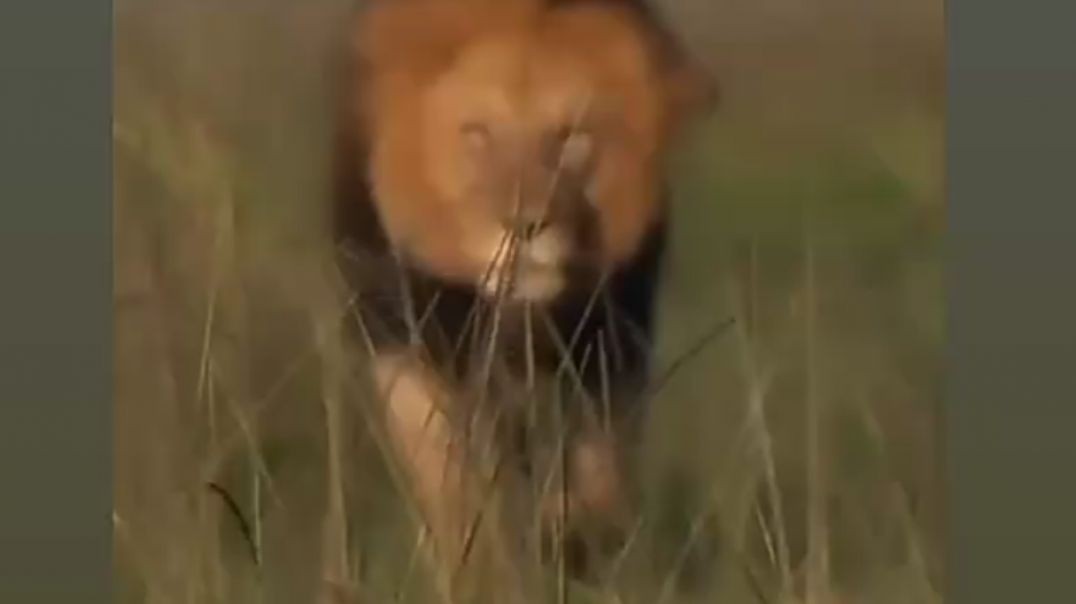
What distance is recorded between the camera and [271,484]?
112 cm

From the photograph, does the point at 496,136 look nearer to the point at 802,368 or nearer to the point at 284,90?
the point at 284,90

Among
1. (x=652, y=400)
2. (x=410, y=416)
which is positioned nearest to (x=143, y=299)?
(x=410, y=416)

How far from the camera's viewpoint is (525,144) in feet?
3.71

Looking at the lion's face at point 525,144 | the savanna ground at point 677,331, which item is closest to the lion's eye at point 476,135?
the lion's face at point 525,144

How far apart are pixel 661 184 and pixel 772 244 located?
0.10m

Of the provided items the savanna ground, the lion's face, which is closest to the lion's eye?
the lion's face

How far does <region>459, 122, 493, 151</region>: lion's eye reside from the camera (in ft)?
3.72

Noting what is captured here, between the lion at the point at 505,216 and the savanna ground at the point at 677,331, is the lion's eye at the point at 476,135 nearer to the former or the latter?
the lion at the point at 505,216

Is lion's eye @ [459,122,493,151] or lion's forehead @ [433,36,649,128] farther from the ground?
lion's forehead @ [433,36,649,128]

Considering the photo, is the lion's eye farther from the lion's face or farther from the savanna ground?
the savanna ground

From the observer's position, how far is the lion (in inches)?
43.8

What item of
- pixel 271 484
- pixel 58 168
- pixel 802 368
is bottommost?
pixel 271 484

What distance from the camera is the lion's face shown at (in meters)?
1.12

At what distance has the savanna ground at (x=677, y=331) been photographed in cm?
111
